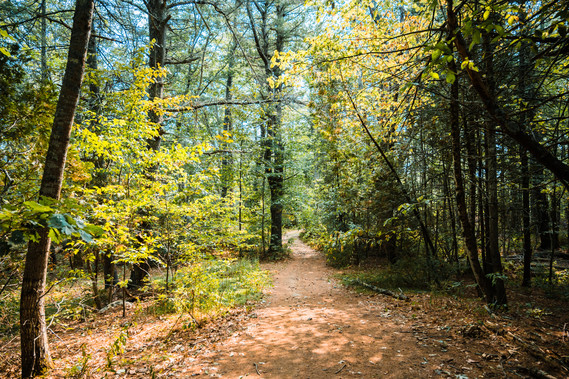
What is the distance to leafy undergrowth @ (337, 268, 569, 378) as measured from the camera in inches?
132

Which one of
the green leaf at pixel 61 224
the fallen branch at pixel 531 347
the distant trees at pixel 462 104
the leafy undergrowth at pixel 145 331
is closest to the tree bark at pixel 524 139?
the distant trees at pixel 462 104

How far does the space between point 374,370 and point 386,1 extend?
24.0 feet

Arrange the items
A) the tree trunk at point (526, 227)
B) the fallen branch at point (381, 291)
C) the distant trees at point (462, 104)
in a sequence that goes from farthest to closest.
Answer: the fallen branch at point (381, 291) < the tree trunk at point (526, 227) < the distant trees at point (462, 104)

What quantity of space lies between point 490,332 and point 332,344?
2722 mm

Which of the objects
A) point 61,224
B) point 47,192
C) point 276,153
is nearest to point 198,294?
point 47,192

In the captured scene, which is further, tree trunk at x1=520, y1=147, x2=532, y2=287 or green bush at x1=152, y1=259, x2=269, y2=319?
tree trunk at x1=520, y1=147, x2=532, y2=287

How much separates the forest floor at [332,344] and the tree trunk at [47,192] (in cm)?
33

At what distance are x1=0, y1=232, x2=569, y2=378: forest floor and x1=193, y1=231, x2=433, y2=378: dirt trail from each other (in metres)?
0.02

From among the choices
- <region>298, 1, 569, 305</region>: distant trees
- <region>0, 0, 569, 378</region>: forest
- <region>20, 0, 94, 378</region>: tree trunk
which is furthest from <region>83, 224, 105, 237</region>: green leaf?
<region>298, 1, 569, 305</region>: distant trees

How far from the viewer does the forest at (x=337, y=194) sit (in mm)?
3570

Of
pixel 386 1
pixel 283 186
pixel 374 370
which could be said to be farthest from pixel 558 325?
pixel 283 186

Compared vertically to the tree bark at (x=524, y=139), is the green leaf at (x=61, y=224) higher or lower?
lower

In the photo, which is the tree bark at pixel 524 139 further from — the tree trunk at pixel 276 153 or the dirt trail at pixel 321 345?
the tree trunk at pixel 276 153

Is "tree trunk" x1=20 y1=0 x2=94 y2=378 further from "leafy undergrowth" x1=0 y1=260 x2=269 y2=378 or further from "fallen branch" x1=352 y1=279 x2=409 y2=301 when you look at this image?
"fallen branch" x1=352 y1=279 x2=409 y2=301
